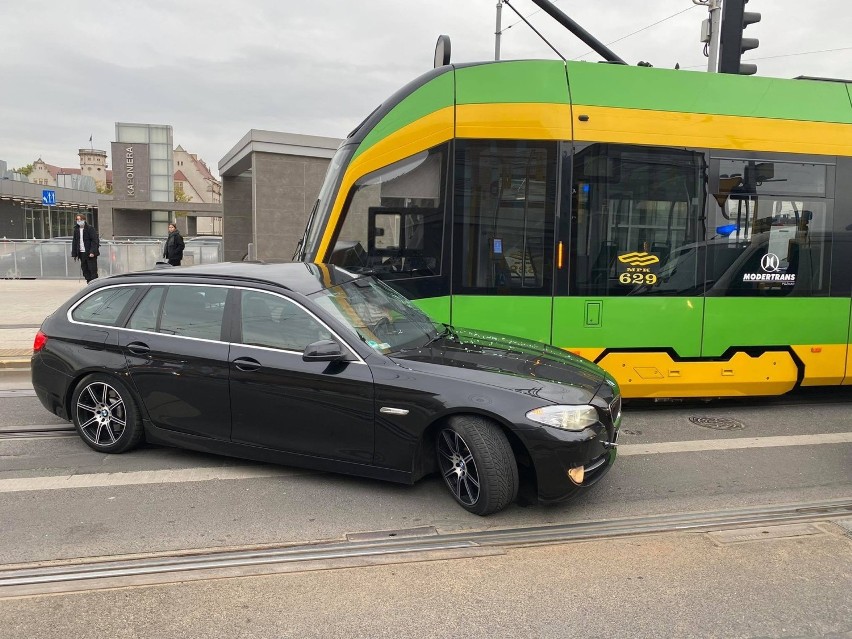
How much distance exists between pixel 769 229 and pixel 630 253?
1497 millimetres

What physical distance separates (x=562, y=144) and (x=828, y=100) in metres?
2.94

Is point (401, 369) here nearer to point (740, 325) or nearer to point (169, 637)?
point (169, 637)

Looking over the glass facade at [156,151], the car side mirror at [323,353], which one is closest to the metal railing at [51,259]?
the car side mirror at [323,353]

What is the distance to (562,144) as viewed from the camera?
235 inches

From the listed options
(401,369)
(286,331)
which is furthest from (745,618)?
(286,331)

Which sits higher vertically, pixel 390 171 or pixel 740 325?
pixel 390 171

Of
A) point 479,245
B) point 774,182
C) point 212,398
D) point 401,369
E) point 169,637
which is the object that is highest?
point 774,182

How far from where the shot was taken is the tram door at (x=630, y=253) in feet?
20.1

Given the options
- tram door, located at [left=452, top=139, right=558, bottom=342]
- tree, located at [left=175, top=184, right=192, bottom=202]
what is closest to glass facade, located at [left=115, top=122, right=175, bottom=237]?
tree, located at [left=175, top=184, right=192, bottom=202]

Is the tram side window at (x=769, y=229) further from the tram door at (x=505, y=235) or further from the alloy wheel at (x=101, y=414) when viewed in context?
the alloy wheel at (x=101, y=414)

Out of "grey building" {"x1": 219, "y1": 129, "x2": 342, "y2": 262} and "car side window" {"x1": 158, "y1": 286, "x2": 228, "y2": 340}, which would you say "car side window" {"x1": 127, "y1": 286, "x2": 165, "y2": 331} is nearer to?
"car side window" {"x1": 158, "y1": 286, "x2": 228, "y2": 340}

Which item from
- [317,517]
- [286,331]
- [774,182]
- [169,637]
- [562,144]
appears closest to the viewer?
[169,637]

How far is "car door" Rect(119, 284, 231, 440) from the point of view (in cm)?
453

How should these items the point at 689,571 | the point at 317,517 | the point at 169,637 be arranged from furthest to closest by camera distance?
the point at 317,517, the point at 689,571, the point at 169,637
